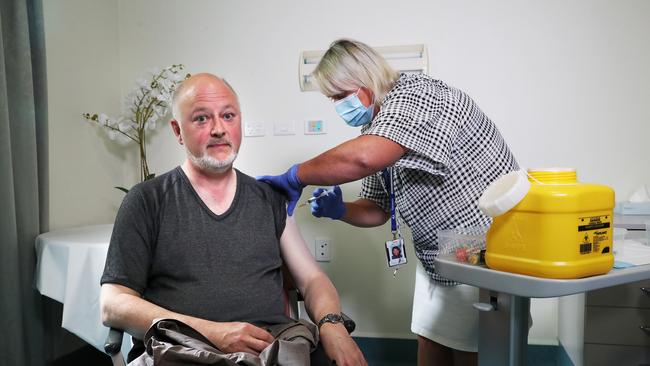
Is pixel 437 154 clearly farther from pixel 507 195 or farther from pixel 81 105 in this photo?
pixel 81 105

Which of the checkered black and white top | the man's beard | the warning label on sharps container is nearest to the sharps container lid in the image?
the warning label on sharps container

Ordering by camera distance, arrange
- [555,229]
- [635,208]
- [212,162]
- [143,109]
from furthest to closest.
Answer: [143,109], [635,208], [212,162], [555,229]

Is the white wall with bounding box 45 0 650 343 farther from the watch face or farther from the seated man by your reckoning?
the watch face

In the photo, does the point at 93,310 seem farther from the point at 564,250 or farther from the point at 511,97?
the point at 511,97

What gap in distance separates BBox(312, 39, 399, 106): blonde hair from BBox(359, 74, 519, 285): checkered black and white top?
Result: 81mm

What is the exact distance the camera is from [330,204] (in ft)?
5.45

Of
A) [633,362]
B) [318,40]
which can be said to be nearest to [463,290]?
[633,362]

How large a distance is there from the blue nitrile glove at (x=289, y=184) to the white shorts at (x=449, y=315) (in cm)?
52

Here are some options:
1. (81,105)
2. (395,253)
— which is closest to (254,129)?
(81,105)

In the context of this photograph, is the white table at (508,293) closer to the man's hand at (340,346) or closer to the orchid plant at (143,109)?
the man's hand at (340,346)

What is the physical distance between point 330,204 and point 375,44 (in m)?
1.10

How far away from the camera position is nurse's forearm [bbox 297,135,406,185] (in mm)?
1278

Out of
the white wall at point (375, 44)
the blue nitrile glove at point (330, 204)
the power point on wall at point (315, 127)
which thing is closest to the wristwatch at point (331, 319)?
the blue nitrile glove at point (330, 204)

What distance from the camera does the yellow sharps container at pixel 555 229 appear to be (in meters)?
0.81
